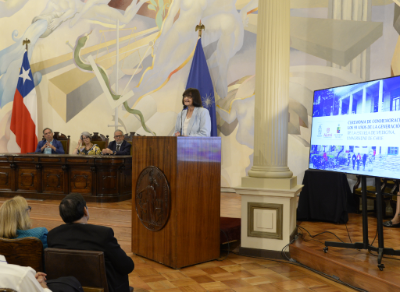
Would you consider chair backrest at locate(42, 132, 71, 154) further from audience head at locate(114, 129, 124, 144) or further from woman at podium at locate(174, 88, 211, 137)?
woman at podium at locate(174, 88, 211, 137)

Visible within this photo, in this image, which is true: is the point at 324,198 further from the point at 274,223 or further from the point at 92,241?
the point at 92,241

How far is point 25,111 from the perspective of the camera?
9.02 meters

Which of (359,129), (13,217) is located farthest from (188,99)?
(13,217)

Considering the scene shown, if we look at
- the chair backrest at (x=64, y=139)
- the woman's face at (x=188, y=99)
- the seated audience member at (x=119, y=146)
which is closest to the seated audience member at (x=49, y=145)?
the chair backrest at (x=64, y=139)

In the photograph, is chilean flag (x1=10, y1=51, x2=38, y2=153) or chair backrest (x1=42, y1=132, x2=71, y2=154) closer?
chair backrest (x1=42, y1=132, x2=71, y2=154)

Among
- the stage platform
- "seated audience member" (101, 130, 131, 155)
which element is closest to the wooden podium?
the stage platform

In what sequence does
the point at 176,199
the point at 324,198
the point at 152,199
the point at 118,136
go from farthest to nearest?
the point at 118,136 < the point at 324,198 < the point at 152,199 < the point at 176,199

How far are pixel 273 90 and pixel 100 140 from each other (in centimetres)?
546

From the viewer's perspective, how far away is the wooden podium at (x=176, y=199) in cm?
316

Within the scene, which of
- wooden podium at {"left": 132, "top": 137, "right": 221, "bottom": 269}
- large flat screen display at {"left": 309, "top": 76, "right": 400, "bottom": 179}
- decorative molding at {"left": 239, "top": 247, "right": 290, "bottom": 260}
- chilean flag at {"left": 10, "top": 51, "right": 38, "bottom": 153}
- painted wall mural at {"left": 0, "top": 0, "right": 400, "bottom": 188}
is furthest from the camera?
chilean flag at {"left": 10, "top": 51, "right": 38, "bottom": 153}

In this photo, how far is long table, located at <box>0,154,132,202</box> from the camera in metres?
6.62

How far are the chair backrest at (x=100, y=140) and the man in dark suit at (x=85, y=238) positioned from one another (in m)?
5.84

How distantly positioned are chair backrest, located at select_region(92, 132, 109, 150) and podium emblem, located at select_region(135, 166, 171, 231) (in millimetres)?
4489

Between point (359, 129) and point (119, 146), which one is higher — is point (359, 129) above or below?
above
